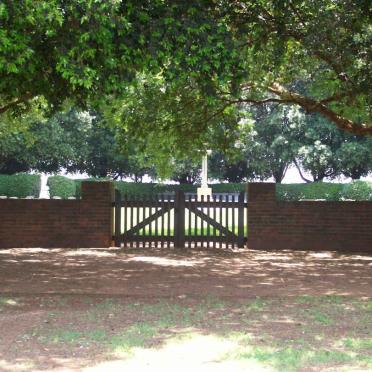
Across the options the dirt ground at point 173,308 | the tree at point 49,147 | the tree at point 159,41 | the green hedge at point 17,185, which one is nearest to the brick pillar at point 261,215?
the dirt ground at point 173,308

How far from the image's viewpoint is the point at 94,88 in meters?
7.91

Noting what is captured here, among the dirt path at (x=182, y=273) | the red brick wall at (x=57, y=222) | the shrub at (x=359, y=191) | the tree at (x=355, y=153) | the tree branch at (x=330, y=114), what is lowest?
A: the dirt path at (x=182, y=273)

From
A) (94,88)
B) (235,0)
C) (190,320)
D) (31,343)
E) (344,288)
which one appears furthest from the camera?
(235,0)

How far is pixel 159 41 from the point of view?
793 cm

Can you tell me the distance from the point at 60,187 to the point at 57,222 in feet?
78.0

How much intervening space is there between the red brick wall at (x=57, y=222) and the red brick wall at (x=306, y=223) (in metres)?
3.73

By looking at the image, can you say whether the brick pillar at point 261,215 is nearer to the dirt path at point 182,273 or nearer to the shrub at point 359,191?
the dirt path at point 182,273

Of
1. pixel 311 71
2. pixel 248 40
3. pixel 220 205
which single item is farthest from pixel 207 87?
pixel 220 205

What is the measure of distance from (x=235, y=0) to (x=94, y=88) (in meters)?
4.07

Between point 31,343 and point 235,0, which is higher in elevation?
point 235,0

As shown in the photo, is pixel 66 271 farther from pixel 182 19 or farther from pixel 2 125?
pixel 2 125

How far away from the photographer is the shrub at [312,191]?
37.5 metres

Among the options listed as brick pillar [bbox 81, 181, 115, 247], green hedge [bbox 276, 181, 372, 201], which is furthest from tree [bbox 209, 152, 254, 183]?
brick pillar [bbox 81, 181, 115, 247]

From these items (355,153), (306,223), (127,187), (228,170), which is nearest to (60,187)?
(127,187)
